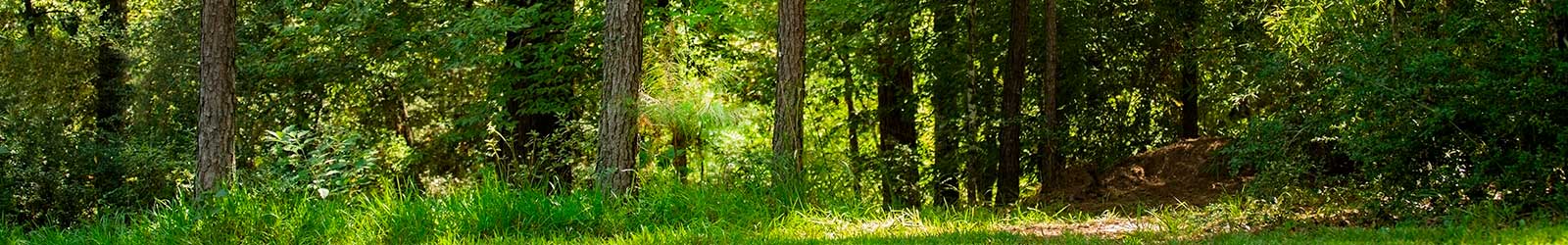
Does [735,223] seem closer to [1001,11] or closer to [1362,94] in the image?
[1362,94]

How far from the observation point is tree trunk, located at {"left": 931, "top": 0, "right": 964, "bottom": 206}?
54.0 ft

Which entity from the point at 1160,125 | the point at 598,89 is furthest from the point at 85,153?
the point at 1160,125

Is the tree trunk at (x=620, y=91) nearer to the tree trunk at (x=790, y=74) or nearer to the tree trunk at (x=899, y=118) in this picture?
the tree trunk at (x=790, y=74)

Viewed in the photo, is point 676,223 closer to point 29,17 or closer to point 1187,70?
point 1187,70

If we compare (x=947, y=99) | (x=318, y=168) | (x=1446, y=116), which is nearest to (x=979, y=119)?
(x=947, y=99)

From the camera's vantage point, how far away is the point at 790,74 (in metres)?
10.1

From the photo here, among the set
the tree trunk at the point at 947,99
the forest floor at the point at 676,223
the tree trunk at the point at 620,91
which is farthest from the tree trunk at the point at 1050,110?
the tree trunk at the point at 620,91

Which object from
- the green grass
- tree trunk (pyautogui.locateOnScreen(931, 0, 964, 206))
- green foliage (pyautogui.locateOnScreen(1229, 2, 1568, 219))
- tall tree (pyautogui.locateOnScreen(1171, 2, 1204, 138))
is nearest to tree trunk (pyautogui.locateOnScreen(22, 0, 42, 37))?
the green grass

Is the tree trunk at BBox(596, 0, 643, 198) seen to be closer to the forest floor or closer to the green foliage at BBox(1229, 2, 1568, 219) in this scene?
the forest floor

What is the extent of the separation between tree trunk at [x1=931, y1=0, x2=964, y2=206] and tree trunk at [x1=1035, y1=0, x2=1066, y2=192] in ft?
4.05

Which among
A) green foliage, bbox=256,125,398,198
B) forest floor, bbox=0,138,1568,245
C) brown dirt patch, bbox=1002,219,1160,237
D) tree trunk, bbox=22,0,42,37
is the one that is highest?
tree trunk, bbox=22,0,42,37

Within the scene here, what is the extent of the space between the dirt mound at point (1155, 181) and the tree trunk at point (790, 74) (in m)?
4.27

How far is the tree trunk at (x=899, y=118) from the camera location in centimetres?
1596

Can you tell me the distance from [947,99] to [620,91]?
7.40 meters
